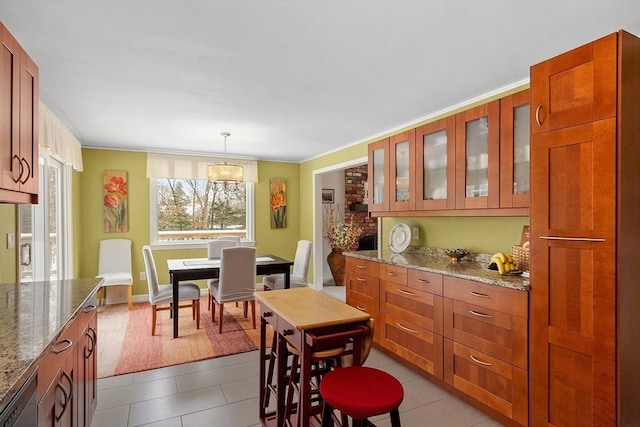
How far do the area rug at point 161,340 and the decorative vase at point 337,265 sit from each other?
2.13 m

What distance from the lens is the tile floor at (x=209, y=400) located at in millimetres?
2277

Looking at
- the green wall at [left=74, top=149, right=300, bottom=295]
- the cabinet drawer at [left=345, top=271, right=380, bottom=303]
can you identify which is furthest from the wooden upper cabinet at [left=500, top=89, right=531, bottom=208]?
the green wall at [left=74, top=149, right=300, bottom=295]

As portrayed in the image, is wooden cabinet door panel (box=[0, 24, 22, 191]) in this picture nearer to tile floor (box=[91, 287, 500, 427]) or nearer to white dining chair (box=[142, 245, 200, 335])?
tile floor (box=[91, 287, 500, 427])

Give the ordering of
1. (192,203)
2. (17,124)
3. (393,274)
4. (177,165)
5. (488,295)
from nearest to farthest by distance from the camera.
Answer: (17,124) → (488,295) → (393,274) → (177,165) → (192,203)

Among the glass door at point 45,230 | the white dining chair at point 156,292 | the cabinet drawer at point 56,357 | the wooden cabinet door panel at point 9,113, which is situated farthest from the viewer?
the white dining chair at point 156,292

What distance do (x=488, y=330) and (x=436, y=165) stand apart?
1.47 metres

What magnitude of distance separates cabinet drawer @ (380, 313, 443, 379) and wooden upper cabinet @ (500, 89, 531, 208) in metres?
1.14

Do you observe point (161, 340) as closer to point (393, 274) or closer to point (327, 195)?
point (393, 274)

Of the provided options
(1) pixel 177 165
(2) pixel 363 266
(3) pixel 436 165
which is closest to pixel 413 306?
(2) pixel 363 266

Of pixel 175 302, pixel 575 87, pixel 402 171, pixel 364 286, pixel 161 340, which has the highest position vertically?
pixel 575 87

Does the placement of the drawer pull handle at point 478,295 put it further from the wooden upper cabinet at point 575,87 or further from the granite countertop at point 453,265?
the wooden upper cabinet at point 575,87

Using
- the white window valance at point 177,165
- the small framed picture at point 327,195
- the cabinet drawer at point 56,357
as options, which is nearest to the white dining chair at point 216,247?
the white window valance at point 177,165

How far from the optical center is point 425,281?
Result: 2.74 m

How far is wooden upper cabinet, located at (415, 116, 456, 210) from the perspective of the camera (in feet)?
9.72
